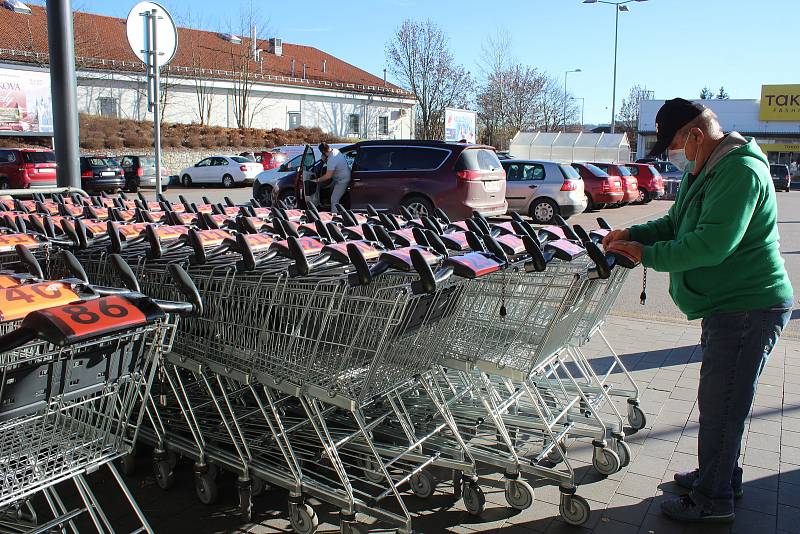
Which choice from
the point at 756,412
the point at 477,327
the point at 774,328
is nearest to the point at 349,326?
the point at 477,327

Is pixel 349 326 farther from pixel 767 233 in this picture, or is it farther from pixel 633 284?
pixel 633 284

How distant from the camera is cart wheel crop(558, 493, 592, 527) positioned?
10.9ft

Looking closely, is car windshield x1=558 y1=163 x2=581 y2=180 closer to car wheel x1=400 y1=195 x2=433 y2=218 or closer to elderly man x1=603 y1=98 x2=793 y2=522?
car wheel x1=400 y1=195 x2=433 y2=218

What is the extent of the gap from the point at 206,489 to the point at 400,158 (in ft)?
34.3

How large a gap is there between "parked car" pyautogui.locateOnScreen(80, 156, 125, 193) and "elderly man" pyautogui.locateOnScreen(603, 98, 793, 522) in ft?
81.7

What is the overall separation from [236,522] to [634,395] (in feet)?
8.43

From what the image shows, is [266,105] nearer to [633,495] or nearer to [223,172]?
[223,172]

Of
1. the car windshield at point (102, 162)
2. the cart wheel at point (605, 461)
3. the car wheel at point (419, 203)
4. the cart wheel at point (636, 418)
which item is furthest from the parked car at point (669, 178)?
the cart wheel at point (605, 461)

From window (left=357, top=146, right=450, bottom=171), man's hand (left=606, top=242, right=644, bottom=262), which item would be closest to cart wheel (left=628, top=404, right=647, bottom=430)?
man's hand (left=606, top=242, right=644, bottom=262)

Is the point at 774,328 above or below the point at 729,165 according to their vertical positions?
below

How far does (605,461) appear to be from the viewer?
384 centimetres

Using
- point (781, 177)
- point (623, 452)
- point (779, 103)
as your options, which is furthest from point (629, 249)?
point (779, 103)

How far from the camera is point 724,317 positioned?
125 inches

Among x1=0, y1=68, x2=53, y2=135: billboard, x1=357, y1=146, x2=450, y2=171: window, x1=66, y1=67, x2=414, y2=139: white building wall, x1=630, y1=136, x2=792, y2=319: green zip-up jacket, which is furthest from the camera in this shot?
x1=66, y1=67, x2=414, y2=139: white building wall
